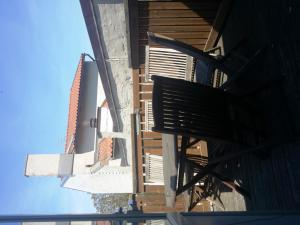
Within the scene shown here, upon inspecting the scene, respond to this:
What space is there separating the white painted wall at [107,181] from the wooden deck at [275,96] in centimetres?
853

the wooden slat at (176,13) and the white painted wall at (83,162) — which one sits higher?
the wooden slat at (176,13)

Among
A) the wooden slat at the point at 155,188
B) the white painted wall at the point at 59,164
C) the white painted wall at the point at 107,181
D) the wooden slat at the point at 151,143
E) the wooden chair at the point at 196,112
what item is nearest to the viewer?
the wooden chair at the point at 196,112

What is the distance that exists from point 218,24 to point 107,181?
9.67 metres

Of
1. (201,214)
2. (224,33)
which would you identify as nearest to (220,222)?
(201,214)

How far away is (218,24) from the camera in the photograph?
21.1ft

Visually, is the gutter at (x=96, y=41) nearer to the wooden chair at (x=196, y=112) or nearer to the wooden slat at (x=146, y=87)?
the wooden slat at (x=146, y=87)

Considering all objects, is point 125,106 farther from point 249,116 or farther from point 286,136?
point 286,136

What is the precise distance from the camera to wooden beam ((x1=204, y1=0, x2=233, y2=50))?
19.6 feet

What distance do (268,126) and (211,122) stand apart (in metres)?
0.84

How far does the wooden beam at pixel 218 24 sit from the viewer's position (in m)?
5.96

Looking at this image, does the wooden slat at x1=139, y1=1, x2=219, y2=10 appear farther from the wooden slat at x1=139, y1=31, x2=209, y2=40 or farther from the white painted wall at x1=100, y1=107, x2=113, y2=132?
the white painted wall at x1=100, y1=107, x2=113, y2=132

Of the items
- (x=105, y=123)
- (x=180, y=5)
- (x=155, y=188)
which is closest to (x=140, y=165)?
(x=155, y=188)

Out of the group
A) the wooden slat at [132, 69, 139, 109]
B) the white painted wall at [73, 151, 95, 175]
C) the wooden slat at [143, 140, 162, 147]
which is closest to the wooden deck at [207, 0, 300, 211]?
the wooden slat at [132, 69, 139, 109]

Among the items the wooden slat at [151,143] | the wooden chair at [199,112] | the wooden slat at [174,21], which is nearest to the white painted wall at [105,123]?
the wooden slat at [151,143]
